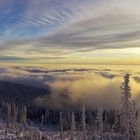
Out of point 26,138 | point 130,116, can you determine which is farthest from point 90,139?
point 130,116

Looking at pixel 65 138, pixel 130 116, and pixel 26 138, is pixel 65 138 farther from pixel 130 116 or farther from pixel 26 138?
pixel 130 116

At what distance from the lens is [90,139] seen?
164625mm

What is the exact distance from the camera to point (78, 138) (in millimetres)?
168750

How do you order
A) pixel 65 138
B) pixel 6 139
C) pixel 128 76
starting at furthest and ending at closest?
pixel 65 138
pixel 6 139
pixel 128 76

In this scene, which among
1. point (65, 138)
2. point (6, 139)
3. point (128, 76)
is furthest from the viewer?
point (65, 138)

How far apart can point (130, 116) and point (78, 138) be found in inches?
4840

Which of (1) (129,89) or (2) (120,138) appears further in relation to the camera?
(2) (120,138)

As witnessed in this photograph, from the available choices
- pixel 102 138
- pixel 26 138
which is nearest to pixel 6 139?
pixel 26 138

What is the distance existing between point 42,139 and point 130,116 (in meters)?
127

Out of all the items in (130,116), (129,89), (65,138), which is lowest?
(65,138)

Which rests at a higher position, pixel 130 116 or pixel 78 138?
pixel 130 116

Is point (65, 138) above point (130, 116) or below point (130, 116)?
below

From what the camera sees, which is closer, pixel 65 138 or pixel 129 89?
pixel 129 89

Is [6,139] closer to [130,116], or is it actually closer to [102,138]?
[102,138]
